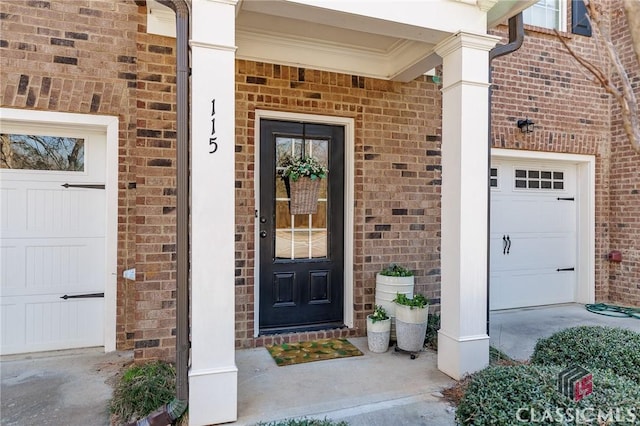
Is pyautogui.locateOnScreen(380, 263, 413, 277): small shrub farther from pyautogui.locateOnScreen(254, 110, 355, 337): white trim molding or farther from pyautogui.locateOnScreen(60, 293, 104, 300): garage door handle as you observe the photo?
pyautogui.locateOnScreen(60, 293, 104, 300): garage door handle

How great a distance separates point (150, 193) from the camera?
10.0ft

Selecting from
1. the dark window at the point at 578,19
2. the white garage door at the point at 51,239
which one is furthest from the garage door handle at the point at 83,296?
the dark window at the point at 578,19

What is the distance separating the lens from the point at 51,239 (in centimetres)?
Answer: 340

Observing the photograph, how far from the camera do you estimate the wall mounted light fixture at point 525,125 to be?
15.5 ft

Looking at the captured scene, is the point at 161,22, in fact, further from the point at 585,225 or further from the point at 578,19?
the point at 585,225

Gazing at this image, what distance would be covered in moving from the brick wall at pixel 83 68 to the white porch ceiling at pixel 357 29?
493 mm

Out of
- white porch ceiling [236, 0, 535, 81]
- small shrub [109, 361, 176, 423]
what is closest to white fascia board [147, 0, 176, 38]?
white porch ceiling [236, 0, 535, 81]

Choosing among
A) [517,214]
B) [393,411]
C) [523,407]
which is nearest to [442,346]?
[393,411]

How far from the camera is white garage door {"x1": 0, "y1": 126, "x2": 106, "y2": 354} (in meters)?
3.30

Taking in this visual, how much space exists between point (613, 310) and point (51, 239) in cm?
627

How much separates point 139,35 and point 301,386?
2940 millimetres

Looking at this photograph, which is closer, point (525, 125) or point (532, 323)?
point (532, 323)

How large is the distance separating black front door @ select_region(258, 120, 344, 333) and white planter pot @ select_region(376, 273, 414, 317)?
1.55ft

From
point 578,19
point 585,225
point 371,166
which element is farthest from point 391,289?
point 578,19
